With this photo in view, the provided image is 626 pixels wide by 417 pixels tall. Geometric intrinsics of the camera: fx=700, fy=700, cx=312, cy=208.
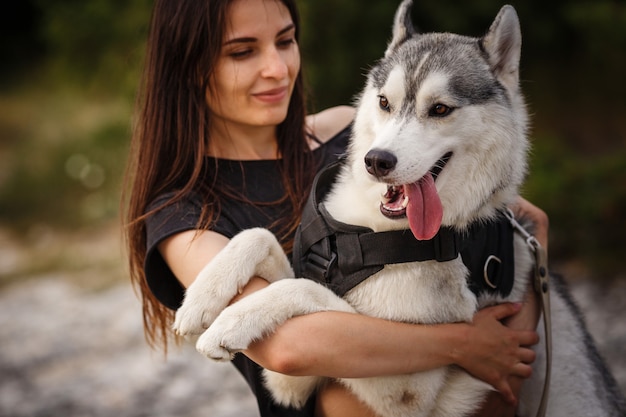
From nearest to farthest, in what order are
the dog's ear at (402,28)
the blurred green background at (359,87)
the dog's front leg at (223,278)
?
the dog's front leg at (223,278) < the dog's ear at (402,28) < the blurred green background at (359,87)

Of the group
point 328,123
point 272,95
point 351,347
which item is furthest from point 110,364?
point 351,347

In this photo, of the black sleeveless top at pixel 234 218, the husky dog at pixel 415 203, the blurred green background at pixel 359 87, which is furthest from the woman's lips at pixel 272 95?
the blurred green background at pixel 359 87

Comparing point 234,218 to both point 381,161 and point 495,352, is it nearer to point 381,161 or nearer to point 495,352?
point 381,161

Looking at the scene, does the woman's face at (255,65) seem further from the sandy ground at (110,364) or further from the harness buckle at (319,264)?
the sandy ground at (110,364)

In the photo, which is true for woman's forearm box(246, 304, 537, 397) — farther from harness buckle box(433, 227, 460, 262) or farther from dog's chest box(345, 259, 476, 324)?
harness buckle box(433, 227, 460, 262)

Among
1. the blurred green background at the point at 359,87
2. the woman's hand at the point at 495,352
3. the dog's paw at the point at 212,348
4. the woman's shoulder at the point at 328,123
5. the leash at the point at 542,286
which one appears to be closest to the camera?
the dog's paw at the point at 212,348

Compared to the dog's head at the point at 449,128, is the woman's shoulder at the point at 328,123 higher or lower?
lower

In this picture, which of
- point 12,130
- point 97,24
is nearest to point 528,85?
point 97,24

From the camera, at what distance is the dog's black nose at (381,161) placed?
212 centimetres

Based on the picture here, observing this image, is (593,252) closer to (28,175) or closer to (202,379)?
(202,379)

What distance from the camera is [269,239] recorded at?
2.42m

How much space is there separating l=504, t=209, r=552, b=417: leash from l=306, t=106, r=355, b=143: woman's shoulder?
947 millimetres

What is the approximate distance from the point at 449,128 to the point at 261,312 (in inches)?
33.1

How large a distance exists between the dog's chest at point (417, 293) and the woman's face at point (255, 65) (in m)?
0.83
